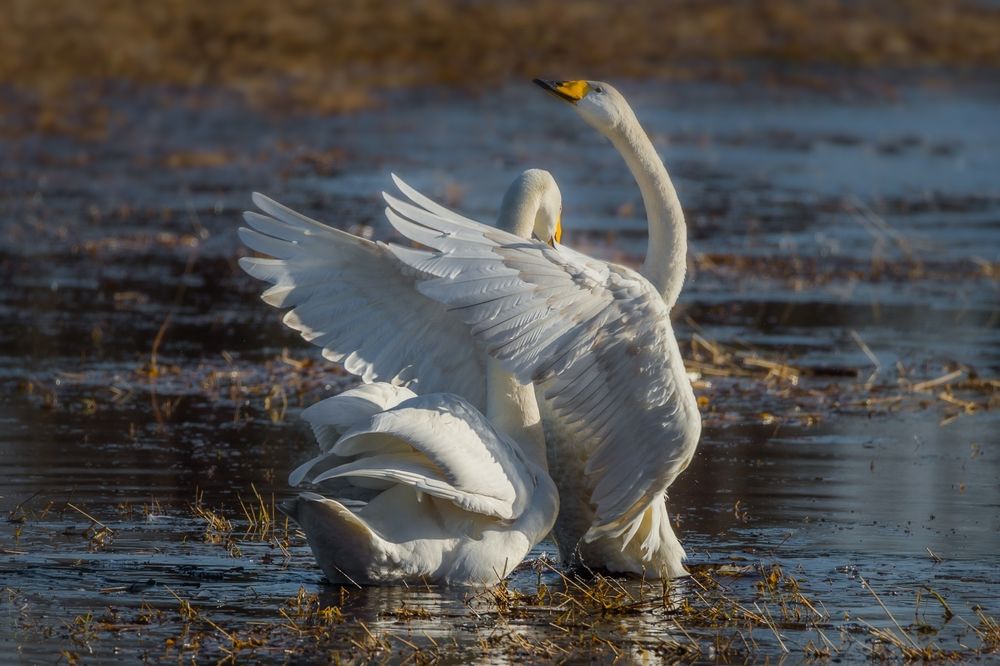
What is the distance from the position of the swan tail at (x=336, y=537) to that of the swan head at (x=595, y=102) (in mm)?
2123

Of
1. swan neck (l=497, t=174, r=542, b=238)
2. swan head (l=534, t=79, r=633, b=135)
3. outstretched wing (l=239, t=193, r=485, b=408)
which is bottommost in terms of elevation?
outstretched wing (l=239, t=193, r=485, b=408)

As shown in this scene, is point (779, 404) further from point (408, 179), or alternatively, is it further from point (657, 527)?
point (408, 179)

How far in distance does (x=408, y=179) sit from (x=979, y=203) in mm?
6281

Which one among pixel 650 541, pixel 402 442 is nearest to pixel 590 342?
pixel 402 442

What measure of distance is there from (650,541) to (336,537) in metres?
1.39

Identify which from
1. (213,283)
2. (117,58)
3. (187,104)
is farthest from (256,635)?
(117,58)

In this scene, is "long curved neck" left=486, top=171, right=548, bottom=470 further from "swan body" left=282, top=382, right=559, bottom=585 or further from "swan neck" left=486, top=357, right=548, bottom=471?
"swan body" left=282, top=382, right=559, bottom=585

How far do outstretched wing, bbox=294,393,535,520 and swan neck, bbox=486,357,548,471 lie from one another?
37 cm

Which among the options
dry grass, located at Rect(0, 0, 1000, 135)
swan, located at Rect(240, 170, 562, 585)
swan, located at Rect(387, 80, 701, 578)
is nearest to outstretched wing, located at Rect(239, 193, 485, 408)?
swan, located at Rect(240, 170, 562, 585)

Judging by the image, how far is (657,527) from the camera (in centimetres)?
724

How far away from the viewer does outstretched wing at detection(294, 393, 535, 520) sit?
6457 millimetres

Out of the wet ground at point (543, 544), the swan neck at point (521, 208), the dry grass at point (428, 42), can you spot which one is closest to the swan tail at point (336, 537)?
the wet ground at point (543, 544)

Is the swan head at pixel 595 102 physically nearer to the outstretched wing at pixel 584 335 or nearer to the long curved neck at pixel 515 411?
the outstretched wing at pixel 584 335

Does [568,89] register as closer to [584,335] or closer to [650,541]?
[584,335]
